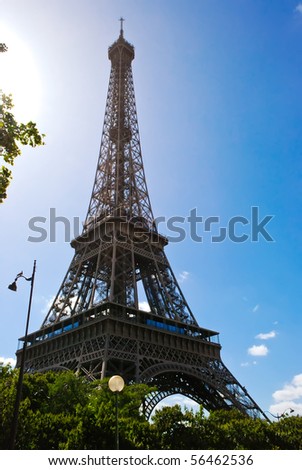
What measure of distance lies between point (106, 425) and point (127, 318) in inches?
990

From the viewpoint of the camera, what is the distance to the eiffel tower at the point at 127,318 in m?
45.3

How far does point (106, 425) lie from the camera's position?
935 inches

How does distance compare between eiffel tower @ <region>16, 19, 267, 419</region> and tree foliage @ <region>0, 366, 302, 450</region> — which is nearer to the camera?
tree foliage @ <region>0, 366, 302, 450</region>

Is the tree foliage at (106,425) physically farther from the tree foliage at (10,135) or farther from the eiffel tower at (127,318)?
the tree foliage at (10,135)

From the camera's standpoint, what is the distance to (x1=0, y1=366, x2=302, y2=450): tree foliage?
77.4 ft

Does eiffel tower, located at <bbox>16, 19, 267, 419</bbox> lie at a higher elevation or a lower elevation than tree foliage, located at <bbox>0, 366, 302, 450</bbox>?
higher

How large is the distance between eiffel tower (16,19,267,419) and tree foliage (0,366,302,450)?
564 centimetres

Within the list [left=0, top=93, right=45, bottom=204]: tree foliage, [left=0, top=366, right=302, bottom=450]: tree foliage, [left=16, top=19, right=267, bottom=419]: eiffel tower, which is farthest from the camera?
[left=16, top=19, right=267, bottom=419]: eiffel tower

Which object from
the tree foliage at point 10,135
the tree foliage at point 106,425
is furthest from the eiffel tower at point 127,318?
the tree foliage at point 10,135

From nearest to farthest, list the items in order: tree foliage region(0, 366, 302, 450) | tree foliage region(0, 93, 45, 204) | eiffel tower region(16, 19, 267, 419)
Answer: tree foliage region(0, 93, 45, 204)
tree foliage region(0, 366, 302, 450)
eiffel tower region(16, 19, 267, 419)

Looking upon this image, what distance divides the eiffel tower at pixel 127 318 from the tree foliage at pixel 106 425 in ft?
18.5

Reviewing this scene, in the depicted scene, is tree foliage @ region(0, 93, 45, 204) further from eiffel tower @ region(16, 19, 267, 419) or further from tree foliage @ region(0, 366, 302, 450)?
eiffel tower @ region(16, 19, 267, 419)

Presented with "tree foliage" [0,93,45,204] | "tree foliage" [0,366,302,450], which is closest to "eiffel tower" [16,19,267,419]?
"tree foliage" [0,366,302,450]
